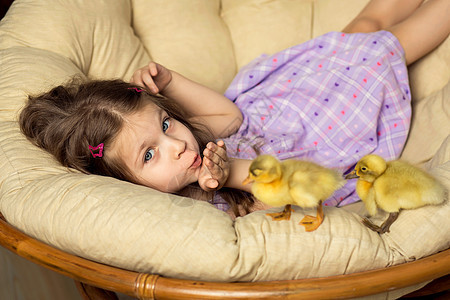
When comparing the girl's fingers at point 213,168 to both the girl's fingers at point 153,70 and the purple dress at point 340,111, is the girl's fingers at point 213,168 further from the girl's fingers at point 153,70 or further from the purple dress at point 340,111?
the girl's fingers at point 153,70

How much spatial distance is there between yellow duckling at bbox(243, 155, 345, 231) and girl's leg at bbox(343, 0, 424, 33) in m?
1.00

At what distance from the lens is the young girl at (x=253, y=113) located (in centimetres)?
112

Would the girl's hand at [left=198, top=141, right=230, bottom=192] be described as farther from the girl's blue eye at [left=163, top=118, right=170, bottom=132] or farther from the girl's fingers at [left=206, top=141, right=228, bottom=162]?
the girl's blue eye at [left=163, top=118, right=170, bottom=132]

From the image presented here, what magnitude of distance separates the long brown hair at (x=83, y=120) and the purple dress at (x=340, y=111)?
0.31 meters

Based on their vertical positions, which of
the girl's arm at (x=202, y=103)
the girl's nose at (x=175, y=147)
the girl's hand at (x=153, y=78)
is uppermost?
the girl's hand at (x=153, y=78)

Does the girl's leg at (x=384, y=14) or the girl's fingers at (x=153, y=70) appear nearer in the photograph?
the girl's fingers at (x=153, y=70)

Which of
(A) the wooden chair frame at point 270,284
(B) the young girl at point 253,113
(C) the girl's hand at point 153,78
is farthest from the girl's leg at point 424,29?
(A) the wooden chair frame at point 270,284

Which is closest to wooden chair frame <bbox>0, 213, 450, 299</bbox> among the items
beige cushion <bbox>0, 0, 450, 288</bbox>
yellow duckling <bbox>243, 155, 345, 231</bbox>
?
beige cushion <bbox>0, 0, 450, 288</bbox>

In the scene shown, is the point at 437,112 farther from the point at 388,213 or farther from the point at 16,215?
the point at 16,215

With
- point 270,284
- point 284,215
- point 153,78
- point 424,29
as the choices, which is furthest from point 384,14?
point 270,284

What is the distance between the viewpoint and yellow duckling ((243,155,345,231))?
728 mm

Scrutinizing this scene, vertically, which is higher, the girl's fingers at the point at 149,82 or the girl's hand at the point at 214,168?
the girl's fingers at the point at 149,82

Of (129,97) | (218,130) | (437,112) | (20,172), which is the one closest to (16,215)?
(20,172)

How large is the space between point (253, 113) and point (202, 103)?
0.19 meters
